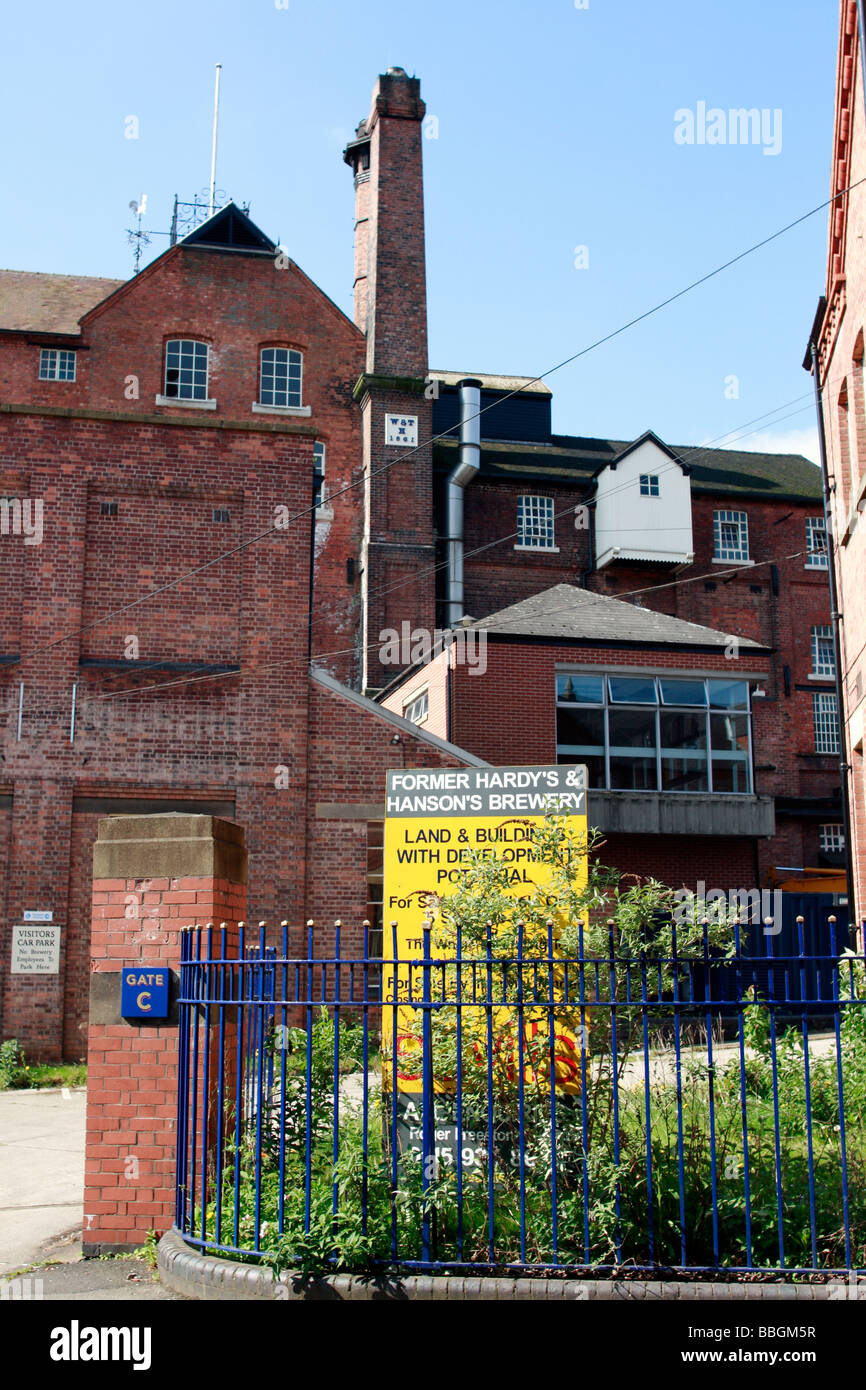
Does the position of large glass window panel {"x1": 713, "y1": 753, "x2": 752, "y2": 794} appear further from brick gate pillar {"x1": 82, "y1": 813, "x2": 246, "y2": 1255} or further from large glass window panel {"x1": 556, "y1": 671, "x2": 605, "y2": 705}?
brick gate pillar {"x1": 82, "y1": 813, "x2": 246, "y2": 1255}

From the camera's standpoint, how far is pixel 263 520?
18625 mm

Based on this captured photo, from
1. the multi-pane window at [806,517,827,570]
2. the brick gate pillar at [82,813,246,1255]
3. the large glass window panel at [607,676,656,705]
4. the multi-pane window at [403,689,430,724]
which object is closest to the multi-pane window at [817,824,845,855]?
the multi-pane window at [806,517,827,570]

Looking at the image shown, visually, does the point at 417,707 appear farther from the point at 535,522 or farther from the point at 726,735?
the point at 535,522

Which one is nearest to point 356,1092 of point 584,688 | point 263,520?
point 263,520

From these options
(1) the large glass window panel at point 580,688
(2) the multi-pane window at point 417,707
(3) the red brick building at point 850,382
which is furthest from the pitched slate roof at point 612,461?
(3) the red brick building at point 850,382

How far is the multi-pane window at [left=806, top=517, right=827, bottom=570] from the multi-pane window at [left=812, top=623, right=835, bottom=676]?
1830mm

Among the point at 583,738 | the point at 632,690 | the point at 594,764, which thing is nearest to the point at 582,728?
the point at 583,738

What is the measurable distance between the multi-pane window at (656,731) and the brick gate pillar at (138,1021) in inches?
662

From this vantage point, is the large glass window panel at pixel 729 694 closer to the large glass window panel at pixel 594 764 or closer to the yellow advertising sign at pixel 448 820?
the large glass window panel at pixel 594 764

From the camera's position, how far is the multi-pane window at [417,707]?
25392mm

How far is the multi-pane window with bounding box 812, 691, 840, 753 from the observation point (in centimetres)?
3553

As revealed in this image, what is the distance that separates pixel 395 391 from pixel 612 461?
718cm

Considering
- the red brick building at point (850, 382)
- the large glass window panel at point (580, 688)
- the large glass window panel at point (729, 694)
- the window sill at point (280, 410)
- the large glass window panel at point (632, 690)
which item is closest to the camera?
the red brick building at point (850, 382)
